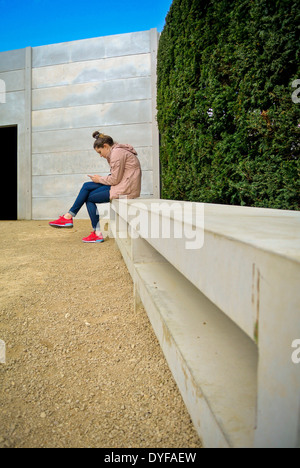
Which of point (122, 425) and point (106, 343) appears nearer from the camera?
point (122, 425)

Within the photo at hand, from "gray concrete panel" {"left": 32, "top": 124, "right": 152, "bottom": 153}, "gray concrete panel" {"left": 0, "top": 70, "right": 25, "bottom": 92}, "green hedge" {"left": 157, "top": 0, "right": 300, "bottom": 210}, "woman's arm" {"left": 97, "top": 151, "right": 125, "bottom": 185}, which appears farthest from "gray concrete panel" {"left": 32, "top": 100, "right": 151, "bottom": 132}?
"woman's arm" {"left": 97, "top": 151, "right": 125, "bottom": 185}

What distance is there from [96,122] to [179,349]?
7.13m

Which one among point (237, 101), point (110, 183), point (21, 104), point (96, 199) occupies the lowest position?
point (96, 199)


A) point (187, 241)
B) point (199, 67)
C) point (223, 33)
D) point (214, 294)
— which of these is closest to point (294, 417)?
point (214, 294)

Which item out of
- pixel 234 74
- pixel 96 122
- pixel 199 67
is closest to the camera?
pixel 234 74

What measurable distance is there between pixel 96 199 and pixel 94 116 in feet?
13.2

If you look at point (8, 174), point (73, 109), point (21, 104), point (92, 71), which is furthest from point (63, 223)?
point (8, 174)

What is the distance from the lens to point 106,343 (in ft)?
5.11

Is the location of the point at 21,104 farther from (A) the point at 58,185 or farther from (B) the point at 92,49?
(A) the point at 58,185

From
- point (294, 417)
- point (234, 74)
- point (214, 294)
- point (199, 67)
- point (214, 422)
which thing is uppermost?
point (199, 67)

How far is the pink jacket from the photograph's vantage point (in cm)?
379

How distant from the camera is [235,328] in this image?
39.0 inches

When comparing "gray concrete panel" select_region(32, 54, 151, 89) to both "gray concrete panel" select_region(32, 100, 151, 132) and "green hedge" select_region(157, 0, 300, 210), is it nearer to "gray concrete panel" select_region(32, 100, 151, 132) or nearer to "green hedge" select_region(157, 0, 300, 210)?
"gray concrete panel" select_region(32, 100, 151, 132)

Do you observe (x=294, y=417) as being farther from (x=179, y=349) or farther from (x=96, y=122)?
(x=96, y=122)
